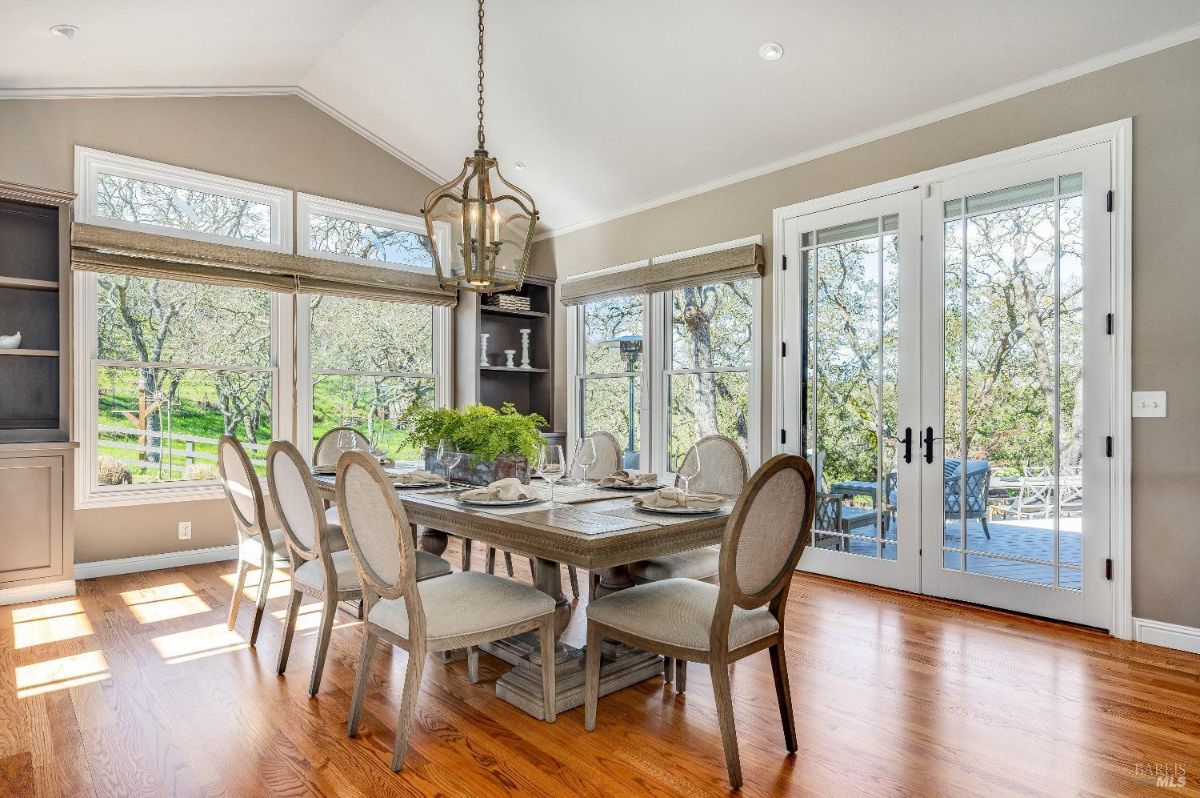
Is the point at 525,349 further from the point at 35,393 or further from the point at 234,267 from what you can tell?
the point at 35,393

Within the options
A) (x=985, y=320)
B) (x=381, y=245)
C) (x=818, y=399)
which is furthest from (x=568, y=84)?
(x=985, y=320)

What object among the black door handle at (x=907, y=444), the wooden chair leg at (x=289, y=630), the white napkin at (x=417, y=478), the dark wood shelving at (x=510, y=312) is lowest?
the wooden chair leg at (x=289, y=630)

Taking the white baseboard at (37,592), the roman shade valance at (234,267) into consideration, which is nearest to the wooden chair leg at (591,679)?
the white baseboard at (37,592)

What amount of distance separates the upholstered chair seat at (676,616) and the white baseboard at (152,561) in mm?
3579

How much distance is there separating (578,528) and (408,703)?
0.72 m

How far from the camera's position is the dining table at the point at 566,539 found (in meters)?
2.04

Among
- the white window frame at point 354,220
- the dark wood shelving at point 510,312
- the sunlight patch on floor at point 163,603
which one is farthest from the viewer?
the dark wood shelving at point 510,312

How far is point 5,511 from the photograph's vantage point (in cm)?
373

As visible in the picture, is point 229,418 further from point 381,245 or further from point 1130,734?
point 1130,734

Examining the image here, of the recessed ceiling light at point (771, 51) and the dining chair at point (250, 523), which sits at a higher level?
the recessed ceiling light at point (771, 51)

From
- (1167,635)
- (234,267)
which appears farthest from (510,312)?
(1167,635)

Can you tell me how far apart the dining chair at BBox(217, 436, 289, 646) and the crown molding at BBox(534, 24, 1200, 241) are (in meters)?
3.48

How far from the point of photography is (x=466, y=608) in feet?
7.27

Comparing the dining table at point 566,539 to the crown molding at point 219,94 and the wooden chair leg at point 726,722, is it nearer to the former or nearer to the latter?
the wooden chair leg at point 726,722
